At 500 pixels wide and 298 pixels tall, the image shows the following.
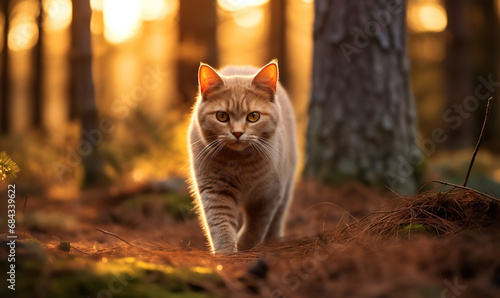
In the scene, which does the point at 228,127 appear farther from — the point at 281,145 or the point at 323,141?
the point at 323,141

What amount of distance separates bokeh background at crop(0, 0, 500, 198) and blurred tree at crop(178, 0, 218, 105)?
2 cm

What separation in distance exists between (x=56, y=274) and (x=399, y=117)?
4.03 meters

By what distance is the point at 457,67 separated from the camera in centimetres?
916

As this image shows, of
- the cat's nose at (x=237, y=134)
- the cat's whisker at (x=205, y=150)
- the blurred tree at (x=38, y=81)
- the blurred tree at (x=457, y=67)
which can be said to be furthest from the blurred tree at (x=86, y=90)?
the blurred tree at (x=457, y=67)

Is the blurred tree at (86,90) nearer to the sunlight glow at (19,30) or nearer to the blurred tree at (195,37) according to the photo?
the blurred tree at (195,37)

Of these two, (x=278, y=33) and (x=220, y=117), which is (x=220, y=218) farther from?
(x=278, y=33)

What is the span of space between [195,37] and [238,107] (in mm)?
4307

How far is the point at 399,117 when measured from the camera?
15.4 feet

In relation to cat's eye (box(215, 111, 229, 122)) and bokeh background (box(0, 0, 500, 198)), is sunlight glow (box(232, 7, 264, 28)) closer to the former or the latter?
bokeh background (box(0, 0, 500, 198))

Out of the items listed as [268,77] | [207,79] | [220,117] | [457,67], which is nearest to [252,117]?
[220,117]

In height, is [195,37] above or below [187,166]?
above

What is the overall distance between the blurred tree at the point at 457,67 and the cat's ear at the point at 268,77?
745cm

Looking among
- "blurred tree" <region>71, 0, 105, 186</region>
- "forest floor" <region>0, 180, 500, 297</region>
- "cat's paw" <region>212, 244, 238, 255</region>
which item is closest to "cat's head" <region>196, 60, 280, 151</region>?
"cat's paw" <region>212, 244, 238, 255</region>

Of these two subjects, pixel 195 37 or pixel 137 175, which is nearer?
pixel 137 175
